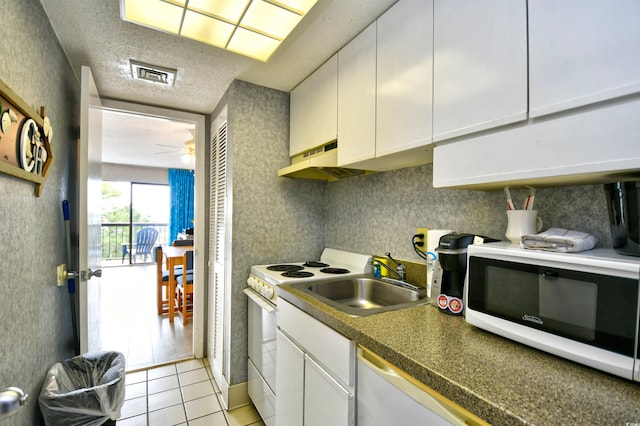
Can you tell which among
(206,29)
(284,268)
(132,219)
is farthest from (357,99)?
(132,219)

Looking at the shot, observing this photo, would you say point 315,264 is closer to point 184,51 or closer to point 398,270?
point 398,270

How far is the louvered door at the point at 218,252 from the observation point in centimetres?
215

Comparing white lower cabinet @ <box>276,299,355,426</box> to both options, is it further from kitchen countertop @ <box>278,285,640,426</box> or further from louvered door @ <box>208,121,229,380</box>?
louvered door @ <box>208,121,229,380</box>

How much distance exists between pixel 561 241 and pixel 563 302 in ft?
0.54

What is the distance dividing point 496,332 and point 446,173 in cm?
53

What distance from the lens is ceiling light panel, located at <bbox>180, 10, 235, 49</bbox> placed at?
127 cm

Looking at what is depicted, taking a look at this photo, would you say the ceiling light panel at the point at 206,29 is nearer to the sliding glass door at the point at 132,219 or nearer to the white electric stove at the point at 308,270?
the white electric stove at the point at 308,270

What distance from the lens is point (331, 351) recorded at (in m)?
1.09

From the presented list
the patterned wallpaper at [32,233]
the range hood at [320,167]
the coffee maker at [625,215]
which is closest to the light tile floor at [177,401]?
the patterned wallpaper at [32,233]

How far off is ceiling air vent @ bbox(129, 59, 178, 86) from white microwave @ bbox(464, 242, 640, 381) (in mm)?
2031

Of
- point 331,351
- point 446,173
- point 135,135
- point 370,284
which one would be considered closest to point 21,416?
point 331,351

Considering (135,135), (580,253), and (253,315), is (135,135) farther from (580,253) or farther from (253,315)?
(580,253)

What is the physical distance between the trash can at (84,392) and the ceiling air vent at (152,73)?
1707 mm

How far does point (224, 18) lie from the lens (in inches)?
50.2
